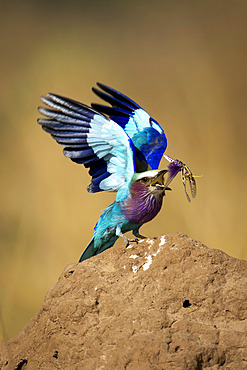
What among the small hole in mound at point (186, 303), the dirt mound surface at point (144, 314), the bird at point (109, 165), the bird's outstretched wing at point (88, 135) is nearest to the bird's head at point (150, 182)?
the bird at point (109, 165)

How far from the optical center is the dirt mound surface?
8.16 ft

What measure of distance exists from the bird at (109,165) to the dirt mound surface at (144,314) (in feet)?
1.44

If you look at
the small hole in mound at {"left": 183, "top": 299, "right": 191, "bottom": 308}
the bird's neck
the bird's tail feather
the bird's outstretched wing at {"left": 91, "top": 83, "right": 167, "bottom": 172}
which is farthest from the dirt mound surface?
the bird's outstretched wing at {"left": 91, "top": 83, "right": 167, "bottom": 172}

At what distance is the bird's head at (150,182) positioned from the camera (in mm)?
3379

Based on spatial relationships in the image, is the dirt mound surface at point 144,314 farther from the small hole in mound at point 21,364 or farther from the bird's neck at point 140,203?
the bird's neck at point 140,203

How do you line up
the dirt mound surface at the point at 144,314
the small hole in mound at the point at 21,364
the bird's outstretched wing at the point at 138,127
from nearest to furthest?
the dirt mound surface at the point at 144,314
the small hole in mound at the point at 21,364
the bird's outstretched wing at the point at 138,127

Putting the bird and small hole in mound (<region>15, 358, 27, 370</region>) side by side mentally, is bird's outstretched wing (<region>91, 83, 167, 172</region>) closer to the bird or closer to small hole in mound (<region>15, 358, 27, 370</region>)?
the bird

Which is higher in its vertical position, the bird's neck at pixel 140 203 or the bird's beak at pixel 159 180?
the bird's beak at pixel 159 180

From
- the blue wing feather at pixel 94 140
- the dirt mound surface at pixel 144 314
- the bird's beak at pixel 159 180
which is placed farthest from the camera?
the blue wing feather at pixel 94 140

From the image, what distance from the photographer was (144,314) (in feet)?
8.77

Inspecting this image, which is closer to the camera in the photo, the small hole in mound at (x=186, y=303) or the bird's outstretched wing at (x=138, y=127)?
the small hole in mound at (x=186, y=303)

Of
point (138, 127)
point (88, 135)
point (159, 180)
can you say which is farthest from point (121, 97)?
point (159, 180)

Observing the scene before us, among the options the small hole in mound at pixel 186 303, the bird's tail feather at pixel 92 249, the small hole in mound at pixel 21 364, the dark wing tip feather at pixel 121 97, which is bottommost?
the small hole in mound at pixel 21 364

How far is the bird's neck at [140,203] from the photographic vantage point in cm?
343
